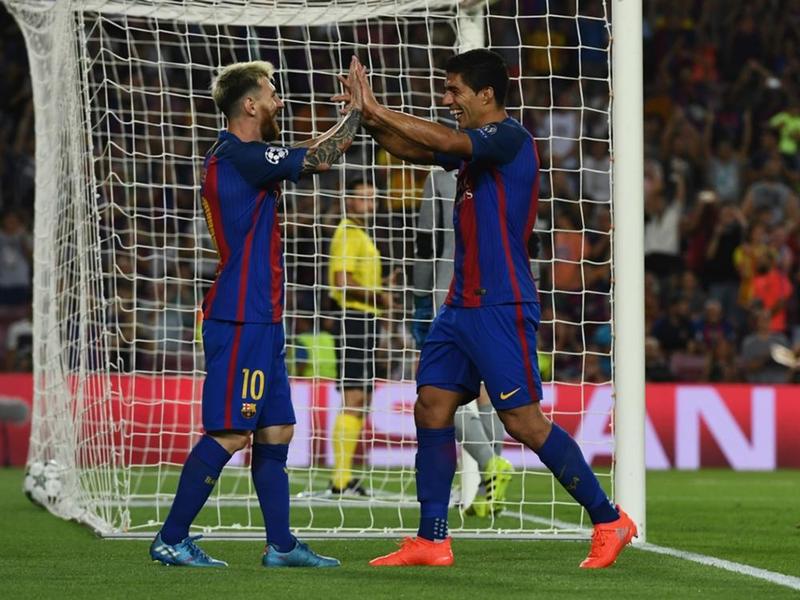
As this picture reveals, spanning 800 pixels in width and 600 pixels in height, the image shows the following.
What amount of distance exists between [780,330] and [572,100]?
3.49 meters

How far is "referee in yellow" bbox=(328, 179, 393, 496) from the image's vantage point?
9164 millimetres

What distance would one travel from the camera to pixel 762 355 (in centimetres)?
1491

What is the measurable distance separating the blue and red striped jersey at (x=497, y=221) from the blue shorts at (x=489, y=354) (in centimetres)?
6

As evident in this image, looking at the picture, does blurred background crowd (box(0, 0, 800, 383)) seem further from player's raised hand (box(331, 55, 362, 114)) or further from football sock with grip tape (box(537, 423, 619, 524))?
player's raised hand (box(331, 55, 362, 114))

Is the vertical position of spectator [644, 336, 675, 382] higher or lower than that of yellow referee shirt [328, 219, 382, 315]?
lower

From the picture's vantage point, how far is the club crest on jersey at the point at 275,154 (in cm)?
573

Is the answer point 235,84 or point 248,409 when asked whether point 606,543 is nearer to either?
point 248,409

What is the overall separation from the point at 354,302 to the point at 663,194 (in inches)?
303

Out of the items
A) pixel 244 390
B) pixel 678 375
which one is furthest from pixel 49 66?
pixel 678 375

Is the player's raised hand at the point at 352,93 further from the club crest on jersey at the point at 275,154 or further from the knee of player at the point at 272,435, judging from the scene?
the knee of player at the point at 272,435

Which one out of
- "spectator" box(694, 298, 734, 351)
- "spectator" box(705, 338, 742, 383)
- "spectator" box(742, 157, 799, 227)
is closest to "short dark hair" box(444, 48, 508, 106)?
"spectator" box(705, 338, 742, 383)

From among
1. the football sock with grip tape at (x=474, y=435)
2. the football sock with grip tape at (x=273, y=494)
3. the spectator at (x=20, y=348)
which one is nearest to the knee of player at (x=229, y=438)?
the football sock with grip tape at (x=273, y=494)

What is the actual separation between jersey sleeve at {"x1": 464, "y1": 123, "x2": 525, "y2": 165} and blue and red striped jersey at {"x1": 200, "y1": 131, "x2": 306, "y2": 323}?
63cm

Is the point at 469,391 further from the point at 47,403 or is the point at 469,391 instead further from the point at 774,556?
the point at 47,403
